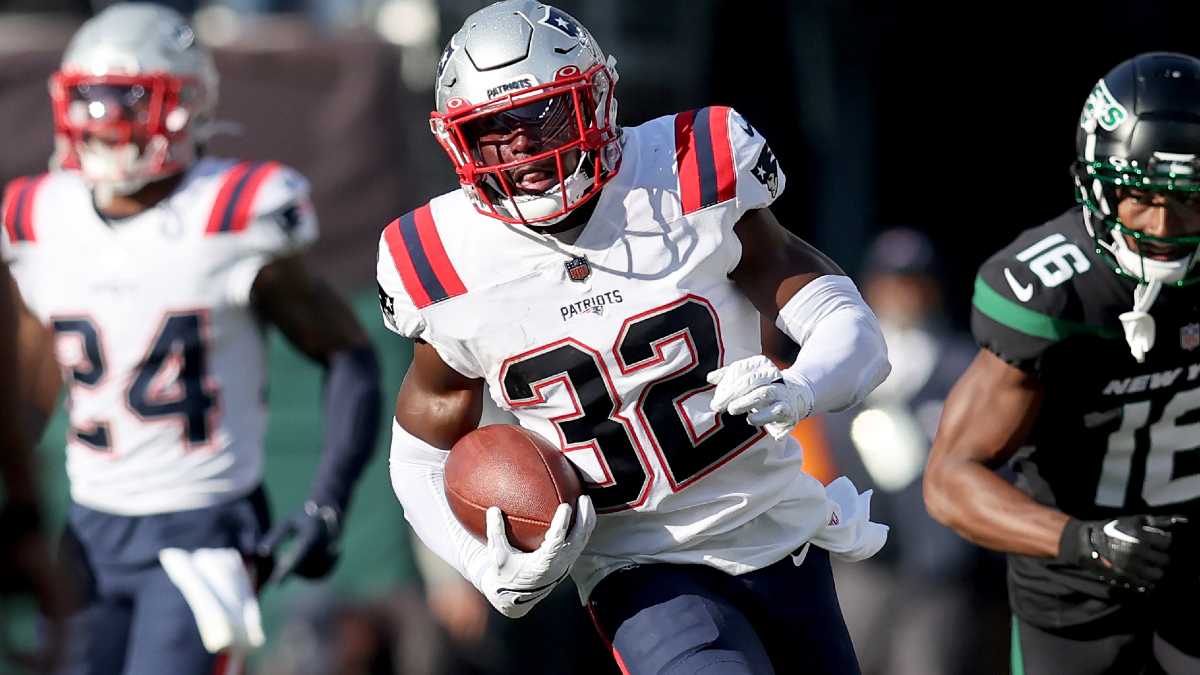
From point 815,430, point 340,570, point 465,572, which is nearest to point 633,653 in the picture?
point 465,572

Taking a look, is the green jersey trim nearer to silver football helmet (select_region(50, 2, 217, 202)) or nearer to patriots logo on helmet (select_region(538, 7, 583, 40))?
patriots logo on helmet (select_region(538, 7, 583, 40))

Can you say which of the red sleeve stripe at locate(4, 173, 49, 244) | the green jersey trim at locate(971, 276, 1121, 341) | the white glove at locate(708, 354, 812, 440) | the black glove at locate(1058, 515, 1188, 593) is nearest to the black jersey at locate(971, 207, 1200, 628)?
the green jersey trim at locate(971, 276, 1121, 341)

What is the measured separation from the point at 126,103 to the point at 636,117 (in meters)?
3.06

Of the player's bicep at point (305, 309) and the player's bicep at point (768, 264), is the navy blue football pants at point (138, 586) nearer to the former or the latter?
the player's bicep at point (305, 309)

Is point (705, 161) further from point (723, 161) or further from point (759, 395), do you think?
point (759, 395)

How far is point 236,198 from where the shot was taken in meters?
4.59

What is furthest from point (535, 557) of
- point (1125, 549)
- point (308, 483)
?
point (308, 483)

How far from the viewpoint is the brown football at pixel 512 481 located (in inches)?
120

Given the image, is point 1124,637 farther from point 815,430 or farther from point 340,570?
point 340,570

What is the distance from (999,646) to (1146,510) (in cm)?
241

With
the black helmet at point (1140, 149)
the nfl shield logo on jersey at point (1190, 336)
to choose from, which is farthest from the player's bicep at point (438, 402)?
the nfl shield logo on jersey at point (1190, 336)

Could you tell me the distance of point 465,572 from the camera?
324cm

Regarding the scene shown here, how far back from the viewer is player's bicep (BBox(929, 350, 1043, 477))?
12.1 ft

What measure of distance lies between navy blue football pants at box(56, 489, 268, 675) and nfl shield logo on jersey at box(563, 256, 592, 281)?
1.63 meters
